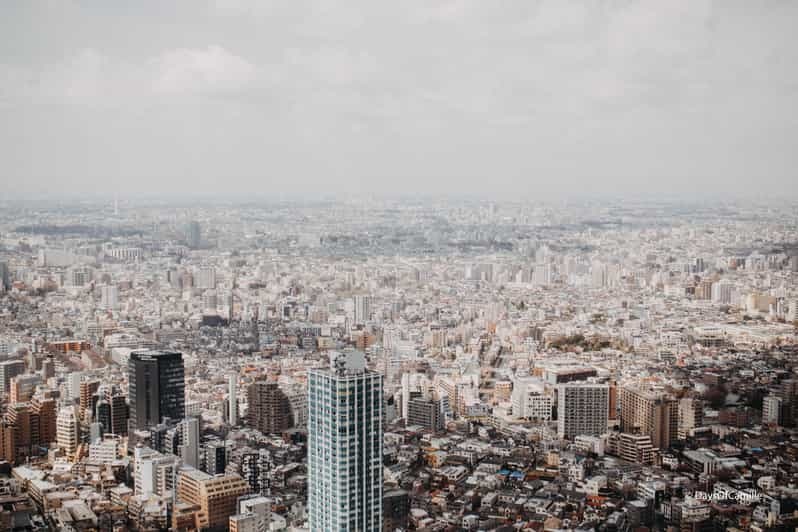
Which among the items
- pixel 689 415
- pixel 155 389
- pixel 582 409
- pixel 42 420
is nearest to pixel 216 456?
pixel 155 389

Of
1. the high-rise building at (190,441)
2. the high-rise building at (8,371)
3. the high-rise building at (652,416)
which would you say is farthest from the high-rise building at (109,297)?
the high-rise building at (652,416)

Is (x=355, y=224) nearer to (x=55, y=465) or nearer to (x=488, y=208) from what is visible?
(x=488, y=208)

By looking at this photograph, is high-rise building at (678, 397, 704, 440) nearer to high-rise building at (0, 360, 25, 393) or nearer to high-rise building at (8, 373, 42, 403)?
high-rise building at (8, 373, 42, 403)

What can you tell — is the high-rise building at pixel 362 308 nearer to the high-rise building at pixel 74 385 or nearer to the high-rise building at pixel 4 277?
the high-rise building at pixel 74 385

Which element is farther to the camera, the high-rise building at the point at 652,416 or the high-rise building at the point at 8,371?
the high-rise building at the point at 8,371

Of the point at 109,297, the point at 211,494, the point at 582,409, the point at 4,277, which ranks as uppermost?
the point at 4,277

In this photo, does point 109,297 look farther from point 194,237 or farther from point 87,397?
point 87,397
